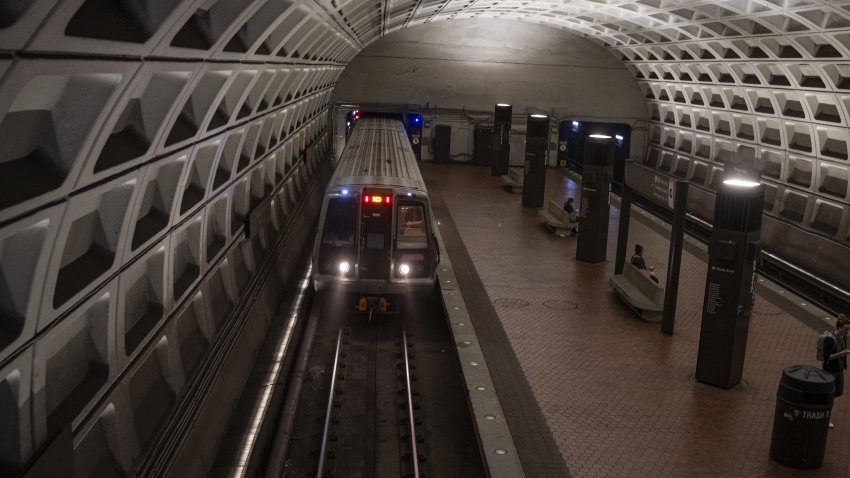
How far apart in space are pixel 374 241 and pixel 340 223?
2.13ft

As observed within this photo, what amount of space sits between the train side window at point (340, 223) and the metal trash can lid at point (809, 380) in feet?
23.7

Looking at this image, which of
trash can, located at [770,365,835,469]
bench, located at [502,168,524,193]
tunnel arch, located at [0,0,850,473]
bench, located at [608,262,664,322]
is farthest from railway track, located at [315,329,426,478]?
bench, located at [502,168,524,193]

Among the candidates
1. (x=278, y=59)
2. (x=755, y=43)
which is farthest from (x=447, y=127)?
(x=278, y=59)

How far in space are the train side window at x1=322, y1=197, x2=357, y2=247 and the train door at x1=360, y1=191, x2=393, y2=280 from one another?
198mm

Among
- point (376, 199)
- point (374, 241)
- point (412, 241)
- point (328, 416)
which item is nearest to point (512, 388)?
point (328, 416)

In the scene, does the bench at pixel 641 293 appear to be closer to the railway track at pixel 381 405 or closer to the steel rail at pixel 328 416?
the railway track at pixel 381 405

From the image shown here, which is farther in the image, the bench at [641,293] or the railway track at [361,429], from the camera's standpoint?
the bench at [641,293]

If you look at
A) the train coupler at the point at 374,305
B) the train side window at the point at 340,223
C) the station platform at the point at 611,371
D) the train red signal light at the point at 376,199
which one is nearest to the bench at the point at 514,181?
the station platform at the point at 611,371

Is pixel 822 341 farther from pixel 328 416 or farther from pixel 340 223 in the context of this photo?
pixel 340 223

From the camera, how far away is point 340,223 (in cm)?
1324

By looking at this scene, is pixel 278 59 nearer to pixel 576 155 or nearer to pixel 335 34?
pixel 335 34

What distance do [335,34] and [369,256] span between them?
5747 millimetres

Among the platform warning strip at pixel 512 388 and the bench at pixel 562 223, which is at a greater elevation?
the bench at pixel 562 223

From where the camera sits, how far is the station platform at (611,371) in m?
8.25
